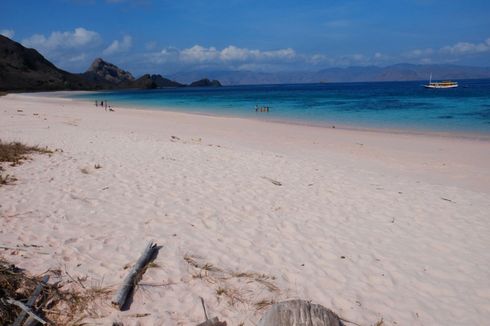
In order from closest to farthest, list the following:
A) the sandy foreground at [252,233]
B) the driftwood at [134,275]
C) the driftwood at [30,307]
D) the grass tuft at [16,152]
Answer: the driftwood at [30,307] < the driftwood at [134,275] < the sandy foreground at [252,233] < the grass tuft at [16,152]

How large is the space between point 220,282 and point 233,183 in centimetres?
407

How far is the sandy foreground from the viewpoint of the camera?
12.6 ft

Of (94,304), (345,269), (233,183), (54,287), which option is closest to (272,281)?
(345,269)

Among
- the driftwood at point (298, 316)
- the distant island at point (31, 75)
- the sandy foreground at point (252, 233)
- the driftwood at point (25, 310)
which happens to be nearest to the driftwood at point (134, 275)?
the sandy foreground at point (252, 233)

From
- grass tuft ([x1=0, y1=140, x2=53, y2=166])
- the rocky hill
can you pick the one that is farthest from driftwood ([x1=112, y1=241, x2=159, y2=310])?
the rocky hill

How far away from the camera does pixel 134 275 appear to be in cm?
388

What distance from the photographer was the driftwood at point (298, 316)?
288 centimetres

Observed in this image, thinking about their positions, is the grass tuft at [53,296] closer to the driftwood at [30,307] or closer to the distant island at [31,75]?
the driftwood at [30,307]

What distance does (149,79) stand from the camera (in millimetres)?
142375

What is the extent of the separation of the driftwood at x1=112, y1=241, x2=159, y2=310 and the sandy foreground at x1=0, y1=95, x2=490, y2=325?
0.31ft

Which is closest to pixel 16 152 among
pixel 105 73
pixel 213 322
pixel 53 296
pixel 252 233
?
pixel 53 296

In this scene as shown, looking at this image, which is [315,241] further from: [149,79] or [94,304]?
[149,79]

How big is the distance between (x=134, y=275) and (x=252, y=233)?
2.09 m

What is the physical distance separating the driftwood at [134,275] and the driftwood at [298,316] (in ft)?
4.76
